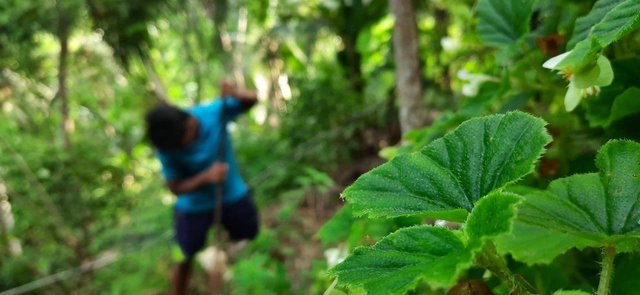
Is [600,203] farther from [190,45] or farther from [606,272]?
[190,45]

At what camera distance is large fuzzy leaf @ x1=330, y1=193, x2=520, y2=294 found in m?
0.27

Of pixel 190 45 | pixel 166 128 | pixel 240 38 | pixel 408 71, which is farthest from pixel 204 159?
pixel 240 38

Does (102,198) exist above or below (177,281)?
above

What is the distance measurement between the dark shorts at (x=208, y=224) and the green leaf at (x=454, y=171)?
233 cm

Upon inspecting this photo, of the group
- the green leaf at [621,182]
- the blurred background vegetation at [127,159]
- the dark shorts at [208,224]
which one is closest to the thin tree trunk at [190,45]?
the blurred background vegetation at [127,159]

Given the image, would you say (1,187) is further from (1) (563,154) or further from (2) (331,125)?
(1) (563,154)

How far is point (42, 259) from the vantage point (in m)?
3.13

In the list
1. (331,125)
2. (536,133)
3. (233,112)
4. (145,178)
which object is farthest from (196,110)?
(536,133)

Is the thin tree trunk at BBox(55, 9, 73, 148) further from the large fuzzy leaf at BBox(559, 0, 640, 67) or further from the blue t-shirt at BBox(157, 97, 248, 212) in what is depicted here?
the large fuzzy leaf at BBox(559, 0, 640, 67)

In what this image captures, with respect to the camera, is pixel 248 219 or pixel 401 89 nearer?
pixel 401 89

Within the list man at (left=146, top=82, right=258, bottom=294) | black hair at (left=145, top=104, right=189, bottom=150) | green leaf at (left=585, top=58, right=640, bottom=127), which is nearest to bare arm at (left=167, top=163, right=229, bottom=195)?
man at (left=146, top=82, right=258, bottom=294)

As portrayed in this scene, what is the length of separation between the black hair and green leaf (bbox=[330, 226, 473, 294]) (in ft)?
6.54

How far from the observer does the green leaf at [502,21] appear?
0.58 m

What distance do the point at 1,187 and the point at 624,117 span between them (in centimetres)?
349
